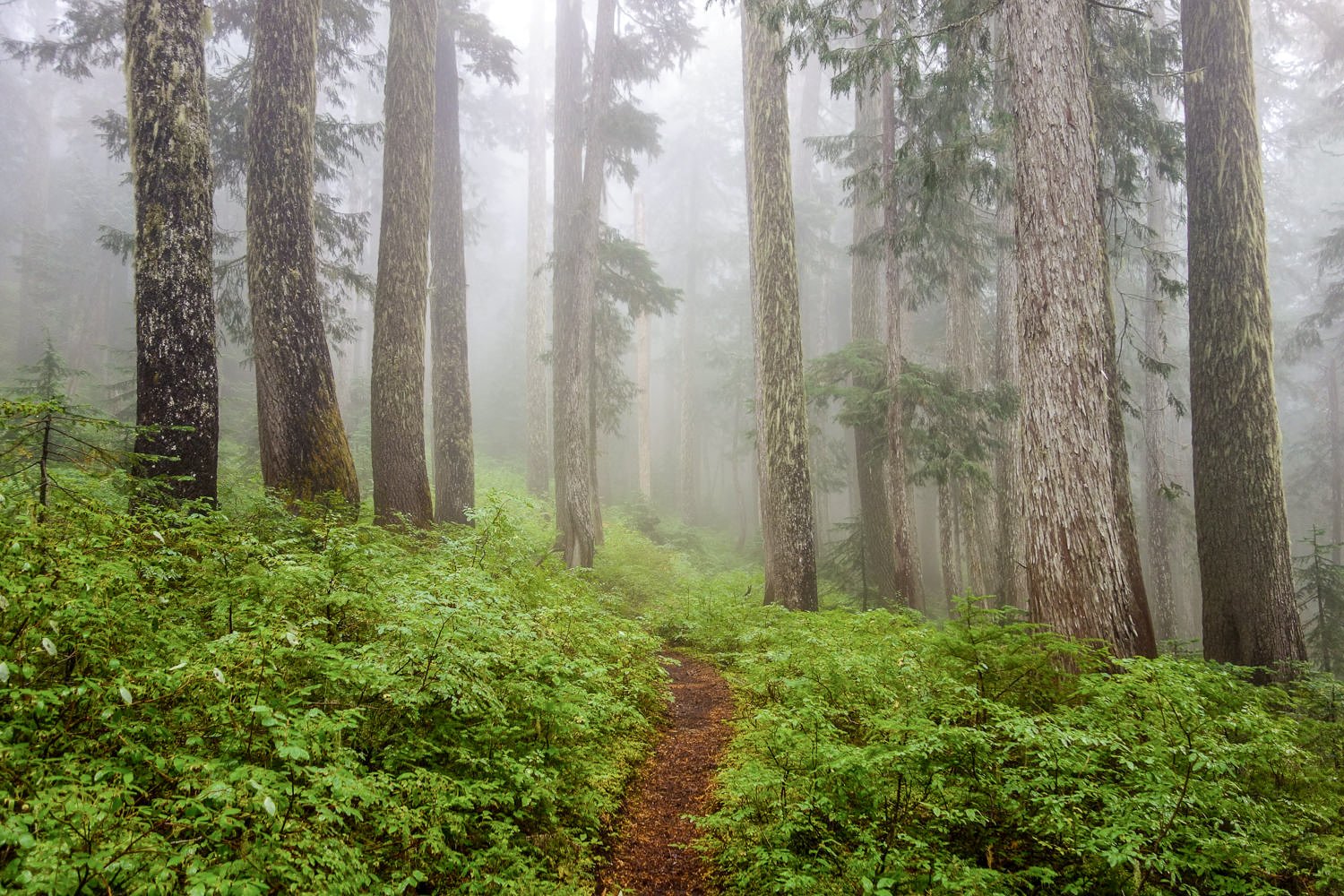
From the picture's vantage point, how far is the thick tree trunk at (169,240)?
548cm

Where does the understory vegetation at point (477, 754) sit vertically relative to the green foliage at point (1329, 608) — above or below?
above

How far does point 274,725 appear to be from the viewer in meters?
2.60

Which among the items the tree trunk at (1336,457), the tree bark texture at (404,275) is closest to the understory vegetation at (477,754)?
the tree bark texture at (404,275)

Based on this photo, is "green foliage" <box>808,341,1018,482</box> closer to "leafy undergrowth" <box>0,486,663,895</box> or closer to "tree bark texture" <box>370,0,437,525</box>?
"tree bark texture" <box>370,0,437,525</box>

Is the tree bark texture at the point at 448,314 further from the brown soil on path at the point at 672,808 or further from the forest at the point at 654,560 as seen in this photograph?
the brown soil on path at the point at 672,808

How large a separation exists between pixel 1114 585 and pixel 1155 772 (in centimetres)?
315

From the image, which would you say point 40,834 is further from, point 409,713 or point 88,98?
point 88,98

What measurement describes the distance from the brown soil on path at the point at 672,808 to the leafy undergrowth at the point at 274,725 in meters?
0.17

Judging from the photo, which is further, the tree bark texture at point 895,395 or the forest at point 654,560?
the tree bark texture at point 895,395

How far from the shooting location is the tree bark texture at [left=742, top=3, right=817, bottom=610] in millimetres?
9492

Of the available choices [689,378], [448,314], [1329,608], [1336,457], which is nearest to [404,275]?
[448,314]

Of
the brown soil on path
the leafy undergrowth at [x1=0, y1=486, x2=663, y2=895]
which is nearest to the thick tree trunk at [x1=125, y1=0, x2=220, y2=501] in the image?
the leafy undergrowth at [x1=0, y1=486, x2=663, y2=895]

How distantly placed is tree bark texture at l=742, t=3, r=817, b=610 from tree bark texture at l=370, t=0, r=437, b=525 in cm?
493

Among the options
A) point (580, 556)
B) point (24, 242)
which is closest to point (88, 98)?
point (24, 242)
